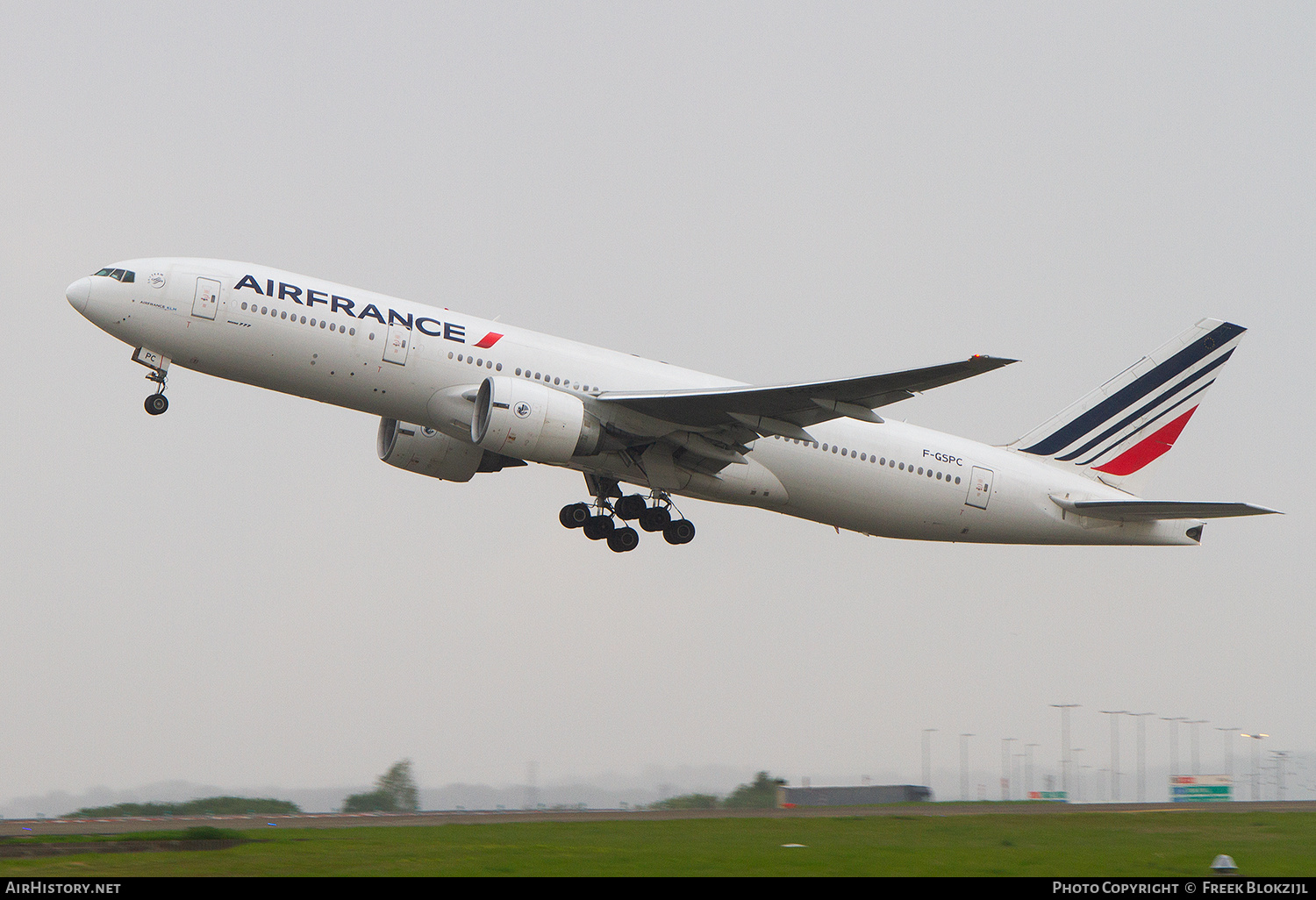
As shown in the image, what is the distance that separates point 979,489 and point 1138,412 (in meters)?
6.71

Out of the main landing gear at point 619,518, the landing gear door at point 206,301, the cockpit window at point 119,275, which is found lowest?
the main landing gear at point 619,518

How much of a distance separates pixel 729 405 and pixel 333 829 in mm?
12503

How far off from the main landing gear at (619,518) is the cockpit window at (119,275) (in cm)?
1182

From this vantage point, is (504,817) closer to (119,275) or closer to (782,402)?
(782,402)

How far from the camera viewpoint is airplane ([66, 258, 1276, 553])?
92.6 ft

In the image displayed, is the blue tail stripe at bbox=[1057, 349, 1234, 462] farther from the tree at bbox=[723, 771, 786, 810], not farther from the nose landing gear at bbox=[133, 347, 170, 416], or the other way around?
the nose landing gear at bbox=[133, 347, 170, 416]

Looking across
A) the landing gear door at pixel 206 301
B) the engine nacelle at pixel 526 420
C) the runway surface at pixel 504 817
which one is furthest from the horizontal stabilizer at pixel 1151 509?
the landing gear door at pixel 206 301

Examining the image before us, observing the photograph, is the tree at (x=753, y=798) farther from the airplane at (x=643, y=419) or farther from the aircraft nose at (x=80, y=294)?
the aircraft nose at (x=80, y=294)

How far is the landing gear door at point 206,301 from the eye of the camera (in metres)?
28.1

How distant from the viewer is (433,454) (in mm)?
34031

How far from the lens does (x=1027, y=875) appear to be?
18125 millimetres

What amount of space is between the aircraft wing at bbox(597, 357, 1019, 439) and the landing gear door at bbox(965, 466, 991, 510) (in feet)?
18.1

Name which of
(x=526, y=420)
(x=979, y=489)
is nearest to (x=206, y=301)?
(x=526, y=420)
